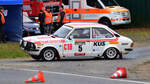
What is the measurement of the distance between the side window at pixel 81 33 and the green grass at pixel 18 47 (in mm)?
3372

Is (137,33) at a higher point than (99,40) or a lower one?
lower

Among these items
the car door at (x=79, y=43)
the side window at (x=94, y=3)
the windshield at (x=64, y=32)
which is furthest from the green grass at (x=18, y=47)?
the car door at (x=79, y=43)

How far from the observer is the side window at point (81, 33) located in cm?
2038

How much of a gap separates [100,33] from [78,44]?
41.6 inches

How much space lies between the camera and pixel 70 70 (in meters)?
17.5

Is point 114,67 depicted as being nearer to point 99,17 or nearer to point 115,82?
point 115,82

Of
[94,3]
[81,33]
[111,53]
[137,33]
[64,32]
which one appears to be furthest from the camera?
[94,3]

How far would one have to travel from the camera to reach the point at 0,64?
752 inches

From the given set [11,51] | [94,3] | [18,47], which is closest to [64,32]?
[11,51]

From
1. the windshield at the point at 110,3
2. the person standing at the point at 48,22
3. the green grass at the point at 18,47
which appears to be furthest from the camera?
the windshield at the point at 110,3

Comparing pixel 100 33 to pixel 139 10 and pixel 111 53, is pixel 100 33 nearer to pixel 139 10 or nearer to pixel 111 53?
pixel 111 53

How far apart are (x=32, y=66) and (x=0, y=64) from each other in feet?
4.33

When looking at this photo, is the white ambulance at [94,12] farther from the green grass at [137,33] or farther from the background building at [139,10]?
the background building at [139,10]

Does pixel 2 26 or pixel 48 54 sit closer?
pixel 48 54
